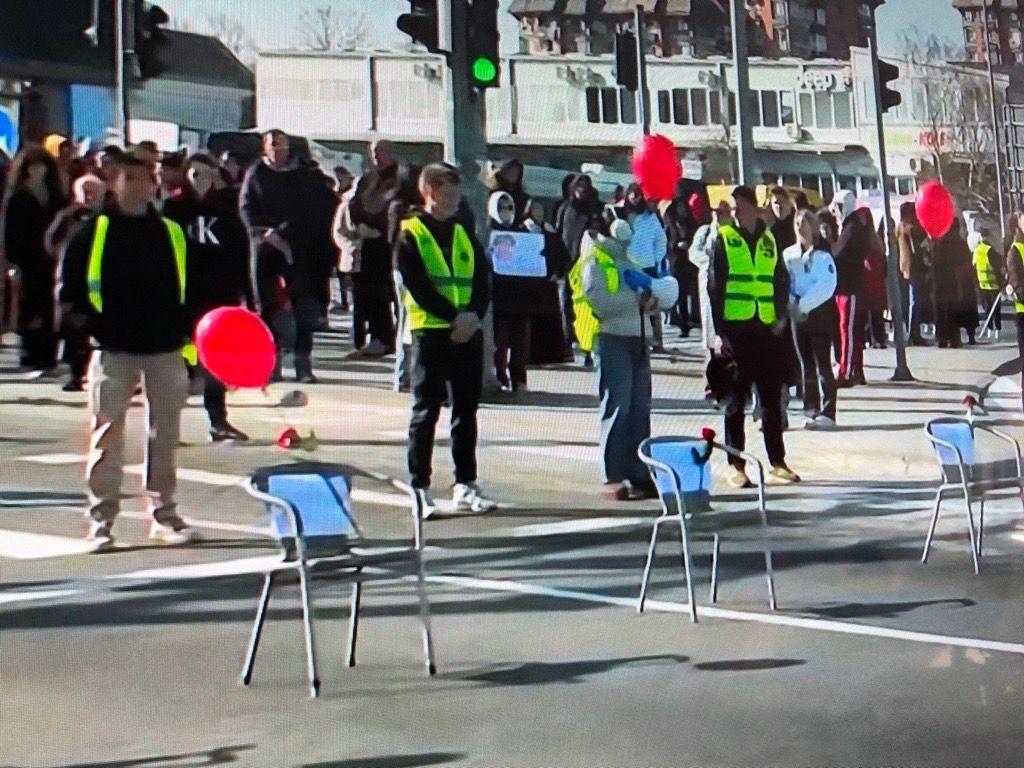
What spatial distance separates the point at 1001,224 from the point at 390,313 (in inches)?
80.7

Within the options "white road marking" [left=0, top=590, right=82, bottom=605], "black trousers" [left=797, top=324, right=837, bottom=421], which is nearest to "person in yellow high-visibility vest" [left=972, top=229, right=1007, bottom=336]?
"black trousers" [left=797, top=324, right=837, bottom=421]

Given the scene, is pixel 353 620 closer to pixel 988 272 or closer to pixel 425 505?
pixel 425 505

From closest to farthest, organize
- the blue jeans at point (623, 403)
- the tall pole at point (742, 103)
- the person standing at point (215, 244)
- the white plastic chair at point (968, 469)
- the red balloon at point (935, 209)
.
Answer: the person standing at point (215, 244) → the blue jeans at point (623, 403) → the tall pole at point (742, 103) → the white plastic chair at point (968, 469) → the red balloon at point (935, 209)

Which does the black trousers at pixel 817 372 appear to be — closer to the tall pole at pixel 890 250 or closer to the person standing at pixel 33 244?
the tall pole at pixel 890 250

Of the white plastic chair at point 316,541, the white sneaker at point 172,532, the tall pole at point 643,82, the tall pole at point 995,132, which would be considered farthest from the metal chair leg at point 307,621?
the tall pole at point 995,132

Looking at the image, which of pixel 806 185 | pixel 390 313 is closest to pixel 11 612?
pixel 390 313

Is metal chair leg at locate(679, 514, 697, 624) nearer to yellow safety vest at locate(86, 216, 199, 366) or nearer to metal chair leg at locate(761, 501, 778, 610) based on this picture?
metal chair leg at locate(761, 501, 778, 610)

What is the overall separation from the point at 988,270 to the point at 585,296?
1452 mm

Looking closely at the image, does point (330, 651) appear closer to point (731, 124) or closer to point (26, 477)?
point (26, 477)

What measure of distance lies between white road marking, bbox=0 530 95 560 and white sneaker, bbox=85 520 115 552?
27 mm

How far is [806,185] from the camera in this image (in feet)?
12.2

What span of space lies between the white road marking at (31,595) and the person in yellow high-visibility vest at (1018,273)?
9.32 ft

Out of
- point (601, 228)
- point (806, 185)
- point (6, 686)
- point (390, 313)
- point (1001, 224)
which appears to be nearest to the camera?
point (6, 686)

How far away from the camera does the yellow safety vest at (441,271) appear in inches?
118
